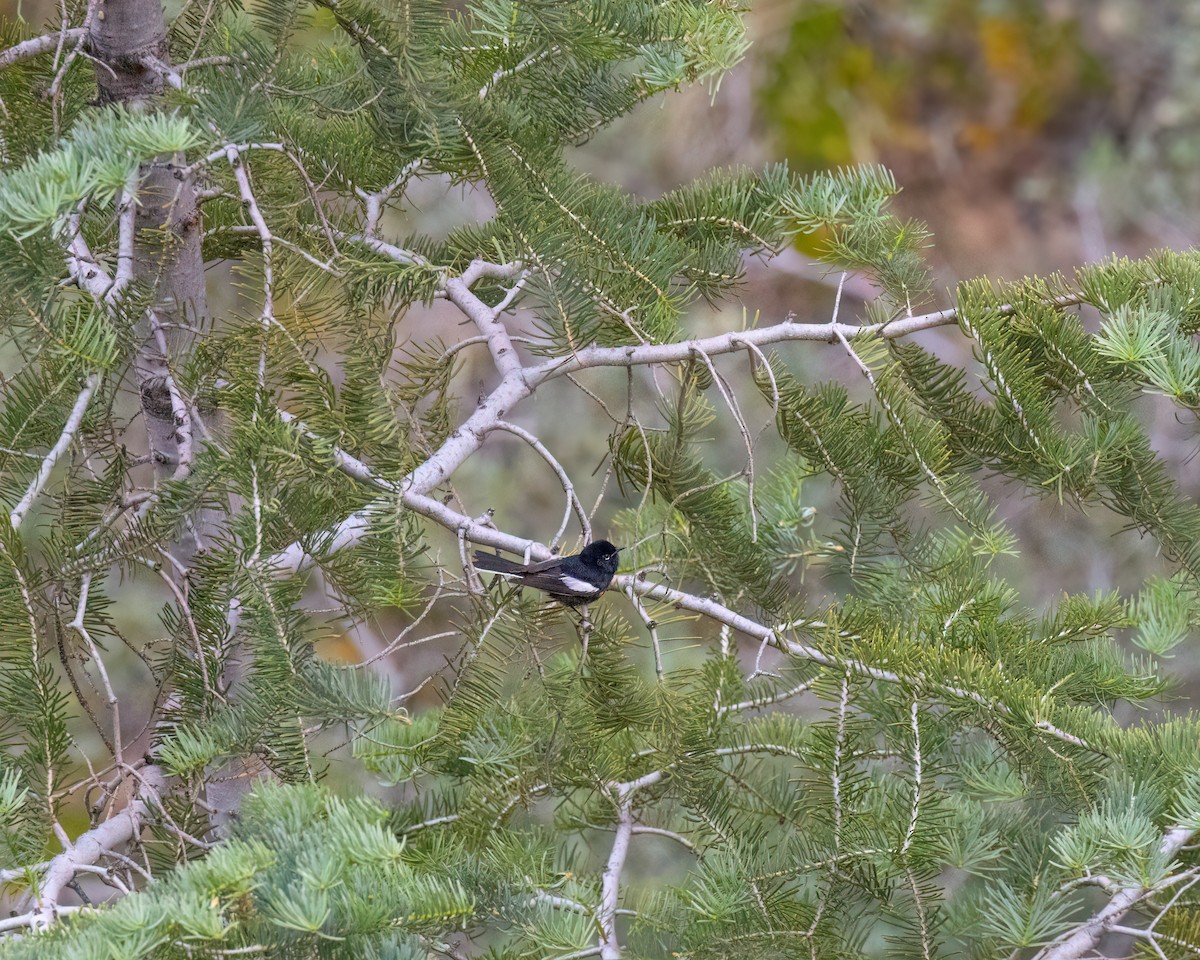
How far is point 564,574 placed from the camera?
1.29 meters

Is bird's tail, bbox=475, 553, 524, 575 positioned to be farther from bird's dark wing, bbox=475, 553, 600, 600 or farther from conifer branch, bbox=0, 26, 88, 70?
conifer branch, bbox=0, 26, 88, 70

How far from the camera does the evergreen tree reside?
948mm

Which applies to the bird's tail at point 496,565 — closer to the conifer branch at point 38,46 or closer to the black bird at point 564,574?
the black bird at point 564,574

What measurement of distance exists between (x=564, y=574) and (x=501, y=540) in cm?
11

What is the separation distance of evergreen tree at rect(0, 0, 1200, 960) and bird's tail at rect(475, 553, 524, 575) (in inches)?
1.9

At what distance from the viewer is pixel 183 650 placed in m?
1.22

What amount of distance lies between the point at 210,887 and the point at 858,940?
2.58 feet

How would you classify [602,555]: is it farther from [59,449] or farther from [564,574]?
[59,449]

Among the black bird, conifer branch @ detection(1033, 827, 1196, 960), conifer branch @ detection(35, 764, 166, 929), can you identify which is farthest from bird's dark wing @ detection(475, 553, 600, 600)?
conifer branch @ detection(1033, 827, 1196, 960)

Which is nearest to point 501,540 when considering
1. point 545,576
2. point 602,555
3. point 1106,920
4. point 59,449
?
point 545,576

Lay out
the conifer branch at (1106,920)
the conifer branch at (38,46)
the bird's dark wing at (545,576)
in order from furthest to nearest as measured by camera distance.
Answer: the bird's dark wing at (545,576) → the conifer branch at (38,46) → the conifer branch at (1106,920)

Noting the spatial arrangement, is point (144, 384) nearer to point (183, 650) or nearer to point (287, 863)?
point (183, 650)

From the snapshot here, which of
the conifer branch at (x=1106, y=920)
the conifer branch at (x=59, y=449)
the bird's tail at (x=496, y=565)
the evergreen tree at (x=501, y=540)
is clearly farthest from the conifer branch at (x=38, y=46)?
the conifer branch at (x=1106, y=920)

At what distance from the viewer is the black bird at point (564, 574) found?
4.11 ft
